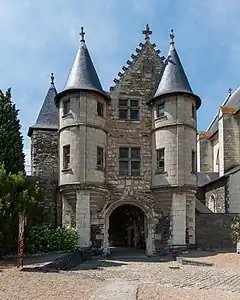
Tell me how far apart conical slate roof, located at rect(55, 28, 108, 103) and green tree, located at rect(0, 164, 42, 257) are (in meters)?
5.57

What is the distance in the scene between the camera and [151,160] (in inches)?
898

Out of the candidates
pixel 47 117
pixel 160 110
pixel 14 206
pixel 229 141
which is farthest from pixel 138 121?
pixel 229 141

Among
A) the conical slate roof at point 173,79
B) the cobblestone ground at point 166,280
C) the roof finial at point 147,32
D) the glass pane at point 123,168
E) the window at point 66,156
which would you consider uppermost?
the roof finial at point 147,32

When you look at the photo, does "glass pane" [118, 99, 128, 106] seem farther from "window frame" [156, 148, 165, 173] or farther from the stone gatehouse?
"window frame" [156, 148, 165, 173]

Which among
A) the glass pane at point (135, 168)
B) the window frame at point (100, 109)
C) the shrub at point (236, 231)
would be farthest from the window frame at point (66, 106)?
the shrub at point (236, 231)

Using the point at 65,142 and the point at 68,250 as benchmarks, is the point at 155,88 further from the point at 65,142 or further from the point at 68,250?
the point at 68,250

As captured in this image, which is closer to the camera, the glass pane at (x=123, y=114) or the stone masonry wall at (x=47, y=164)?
the glass pane at (x=123, y=114)

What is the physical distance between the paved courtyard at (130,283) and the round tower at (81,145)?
4913 millimetres

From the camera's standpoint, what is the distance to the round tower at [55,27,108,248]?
2111 cm

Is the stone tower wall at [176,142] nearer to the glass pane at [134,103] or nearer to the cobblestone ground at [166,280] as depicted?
the glass pane at [134,103]

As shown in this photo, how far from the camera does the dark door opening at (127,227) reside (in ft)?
80.8

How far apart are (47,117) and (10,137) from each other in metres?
3.88

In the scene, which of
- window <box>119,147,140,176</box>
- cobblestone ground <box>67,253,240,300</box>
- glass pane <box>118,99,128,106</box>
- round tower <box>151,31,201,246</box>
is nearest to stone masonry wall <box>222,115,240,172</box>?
round tower <box>151,31,201,246</box>

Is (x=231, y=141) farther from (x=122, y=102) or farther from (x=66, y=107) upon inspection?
(x=66, y=107)
